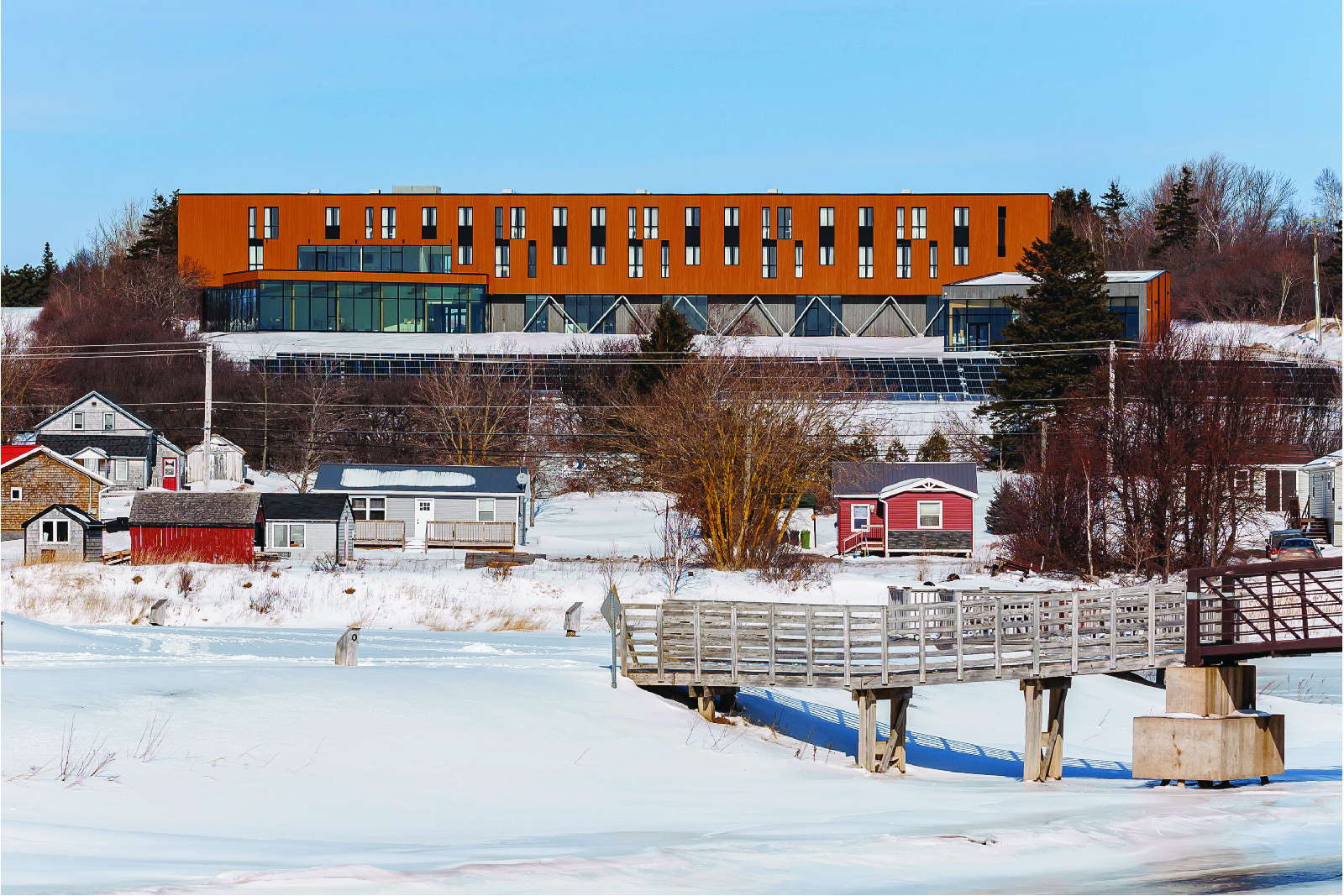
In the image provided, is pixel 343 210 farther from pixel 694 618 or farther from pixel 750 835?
pixel 750 835

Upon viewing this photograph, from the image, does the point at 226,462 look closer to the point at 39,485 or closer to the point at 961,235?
the point at 39,485

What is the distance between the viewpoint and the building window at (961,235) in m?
110

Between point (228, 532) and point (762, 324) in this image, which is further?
point (762, 324)

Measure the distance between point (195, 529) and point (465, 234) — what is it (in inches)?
2451

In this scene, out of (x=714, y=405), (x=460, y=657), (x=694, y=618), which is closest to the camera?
(x=694, y=618)

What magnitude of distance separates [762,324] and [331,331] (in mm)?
30629

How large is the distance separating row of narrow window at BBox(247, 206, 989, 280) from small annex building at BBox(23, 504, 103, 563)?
61086mm

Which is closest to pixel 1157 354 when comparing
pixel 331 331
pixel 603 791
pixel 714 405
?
pixel 714 405

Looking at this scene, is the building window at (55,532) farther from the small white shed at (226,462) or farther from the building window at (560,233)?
the building window at (560,233)

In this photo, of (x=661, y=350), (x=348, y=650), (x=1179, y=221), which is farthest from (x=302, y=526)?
(x=1179, y=221)

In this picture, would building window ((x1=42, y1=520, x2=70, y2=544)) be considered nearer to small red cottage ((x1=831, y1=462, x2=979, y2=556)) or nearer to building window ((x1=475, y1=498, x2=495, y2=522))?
building window ((x1=475, y1=498, x2=495, y2=522))

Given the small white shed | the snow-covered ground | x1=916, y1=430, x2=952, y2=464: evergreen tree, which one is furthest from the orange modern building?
the snow-covered ground

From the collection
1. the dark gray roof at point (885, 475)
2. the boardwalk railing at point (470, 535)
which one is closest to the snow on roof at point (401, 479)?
the boardwalk railing at point (470, 535)

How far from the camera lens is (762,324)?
109m
